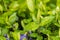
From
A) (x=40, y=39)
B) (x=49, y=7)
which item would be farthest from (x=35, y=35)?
(x=49, y=7)

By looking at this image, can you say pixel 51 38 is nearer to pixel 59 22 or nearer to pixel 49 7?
pixel 59 22

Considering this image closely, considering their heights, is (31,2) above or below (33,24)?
above

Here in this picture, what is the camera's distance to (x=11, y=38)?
3.60 ft

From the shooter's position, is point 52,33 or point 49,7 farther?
point 49,7

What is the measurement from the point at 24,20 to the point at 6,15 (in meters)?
0.11

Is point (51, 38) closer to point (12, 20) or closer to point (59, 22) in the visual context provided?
point (59, 22)

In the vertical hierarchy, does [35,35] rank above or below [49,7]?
below

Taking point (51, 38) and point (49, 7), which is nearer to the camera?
point (51, 38)

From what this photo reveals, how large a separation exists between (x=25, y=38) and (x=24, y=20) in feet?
0.39

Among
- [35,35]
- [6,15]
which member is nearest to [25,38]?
[35,35]

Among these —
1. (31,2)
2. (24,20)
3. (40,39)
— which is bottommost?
(40,39)

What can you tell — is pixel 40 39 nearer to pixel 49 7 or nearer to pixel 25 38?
pixel 25 38

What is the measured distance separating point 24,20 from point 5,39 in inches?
6.6

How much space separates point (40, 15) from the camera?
43.2 inches
